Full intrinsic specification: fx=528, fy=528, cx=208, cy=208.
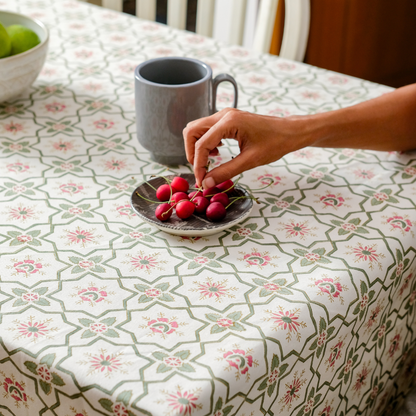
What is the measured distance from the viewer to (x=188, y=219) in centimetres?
73

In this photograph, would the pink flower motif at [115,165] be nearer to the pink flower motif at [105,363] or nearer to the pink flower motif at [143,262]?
the pink flower motif at [143,262]

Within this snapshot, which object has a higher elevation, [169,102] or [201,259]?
[169,102]

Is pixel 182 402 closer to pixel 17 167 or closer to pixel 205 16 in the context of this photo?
pixel 17 167

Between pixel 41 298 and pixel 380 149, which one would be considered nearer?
pixel 41 298

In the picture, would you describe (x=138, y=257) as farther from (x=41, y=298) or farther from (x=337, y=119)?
(x=337, y=119)

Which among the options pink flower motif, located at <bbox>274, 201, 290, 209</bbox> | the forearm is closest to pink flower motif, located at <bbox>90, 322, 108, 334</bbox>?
pink flower motif, located at <bbox>274, 201, 290, 209</bbox>

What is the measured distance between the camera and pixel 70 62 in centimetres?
120

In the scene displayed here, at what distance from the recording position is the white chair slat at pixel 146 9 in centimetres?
180

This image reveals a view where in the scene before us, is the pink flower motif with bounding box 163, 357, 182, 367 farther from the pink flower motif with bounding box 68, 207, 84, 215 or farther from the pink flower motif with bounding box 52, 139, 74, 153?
the pink flower motif with bounding box 52, 139, 74, 153

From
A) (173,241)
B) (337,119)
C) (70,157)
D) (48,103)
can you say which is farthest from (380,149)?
(48,103)

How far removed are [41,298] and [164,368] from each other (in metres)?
0.18

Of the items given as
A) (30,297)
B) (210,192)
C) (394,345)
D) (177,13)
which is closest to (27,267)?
(30,297)

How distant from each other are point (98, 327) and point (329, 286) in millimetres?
281

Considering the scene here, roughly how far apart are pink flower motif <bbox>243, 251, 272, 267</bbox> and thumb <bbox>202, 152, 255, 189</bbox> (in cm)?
12
